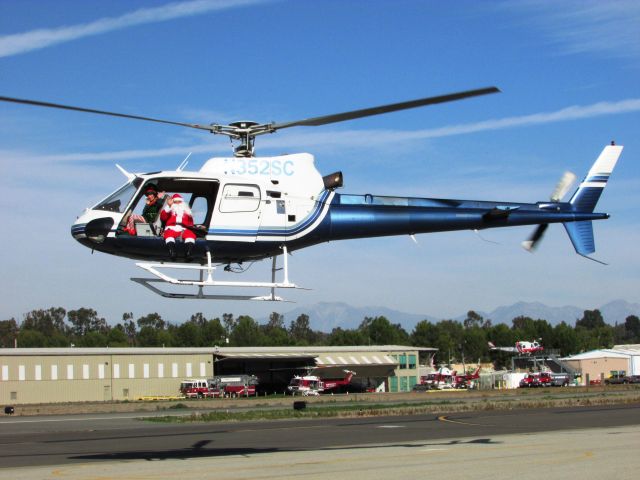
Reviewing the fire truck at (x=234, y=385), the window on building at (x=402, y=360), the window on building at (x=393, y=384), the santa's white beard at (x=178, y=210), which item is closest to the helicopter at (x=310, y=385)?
the fire truck at (x=234, y=385)

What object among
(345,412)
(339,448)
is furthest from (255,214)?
(345,412)

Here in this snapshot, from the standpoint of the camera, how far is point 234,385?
6931 cm

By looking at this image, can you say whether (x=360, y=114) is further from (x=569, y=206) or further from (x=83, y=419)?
(x=83, y=419)

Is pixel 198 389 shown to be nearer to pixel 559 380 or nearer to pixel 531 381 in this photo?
pixel 531 381

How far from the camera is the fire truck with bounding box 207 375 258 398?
68062mm

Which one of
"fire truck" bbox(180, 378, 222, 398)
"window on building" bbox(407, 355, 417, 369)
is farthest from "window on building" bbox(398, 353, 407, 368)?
"fire truck" bbox(180, 378, 222, 398)

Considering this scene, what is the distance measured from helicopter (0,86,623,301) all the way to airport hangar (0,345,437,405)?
158 ft

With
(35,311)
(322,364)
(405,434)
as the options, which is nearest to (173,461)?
(405,434)

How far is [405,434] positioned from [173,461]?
968cm

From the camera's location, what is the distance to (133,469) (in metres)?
18.0

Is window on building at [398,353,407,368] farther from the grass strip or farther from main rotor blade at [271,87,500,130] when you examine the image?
main rotor blade at [271,87,500,130]

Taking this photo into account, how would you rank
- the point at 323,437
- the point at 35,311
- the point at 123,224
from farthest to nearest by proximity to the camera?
the point at 35,311 < the point at 323,437 < the point at 123,224

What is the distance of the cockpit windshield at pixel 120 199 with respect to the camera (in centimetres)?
1900

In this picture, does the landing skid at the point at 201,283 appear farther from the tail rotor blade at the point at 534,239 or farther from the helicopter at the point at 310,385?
the helicopter at the point at 310,385
